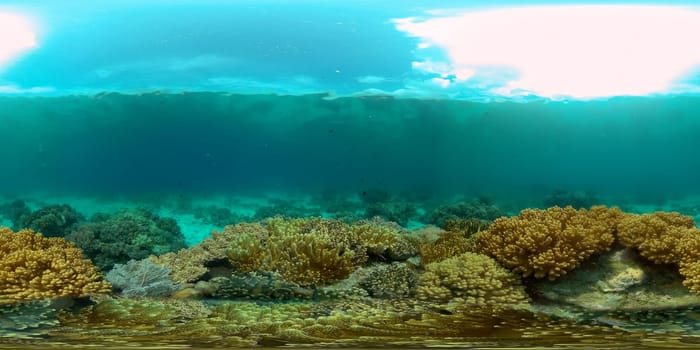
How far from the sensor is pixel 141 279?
4.68m

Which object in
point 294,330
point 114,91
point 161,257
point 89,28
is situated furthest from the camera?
point 89,28

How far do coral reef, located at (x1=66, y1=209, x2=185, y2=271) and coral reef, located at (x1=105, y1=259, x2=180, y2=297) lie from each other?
0.85 feet

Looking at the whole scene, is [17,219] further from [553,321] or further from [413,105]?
[553,321]

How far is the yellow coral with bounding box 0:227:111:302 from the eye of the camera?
4.42m

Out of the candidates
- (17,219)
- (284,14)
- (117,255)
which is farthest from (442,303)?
(17,219)

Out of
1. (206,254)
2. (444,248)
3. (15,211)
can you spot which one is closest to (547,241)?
(444,248)

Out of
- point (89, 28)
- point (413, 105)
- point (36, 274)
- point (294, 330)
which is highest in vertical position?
point (89, 28)

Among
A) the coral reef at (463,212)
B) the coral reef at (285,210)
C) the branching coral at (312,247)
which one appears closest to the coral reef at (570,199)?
the coral reef at (463,212)

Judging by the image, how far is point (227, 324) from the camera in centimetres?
416

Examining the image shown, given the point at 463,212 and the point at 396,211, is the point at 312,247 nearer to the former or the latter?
Answer: the point at 396,211

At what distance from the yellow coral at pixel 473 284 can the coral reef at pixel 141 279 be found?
181 centimetres

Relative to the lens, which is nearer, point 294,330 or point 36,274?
point 294,330

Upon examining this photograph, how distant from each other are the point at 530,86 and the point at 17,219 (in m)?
4.46

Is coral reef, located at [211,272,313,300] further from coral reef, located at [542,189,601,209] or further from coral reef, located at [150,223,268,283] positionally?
coral reef, located at [542,189,601,209]
